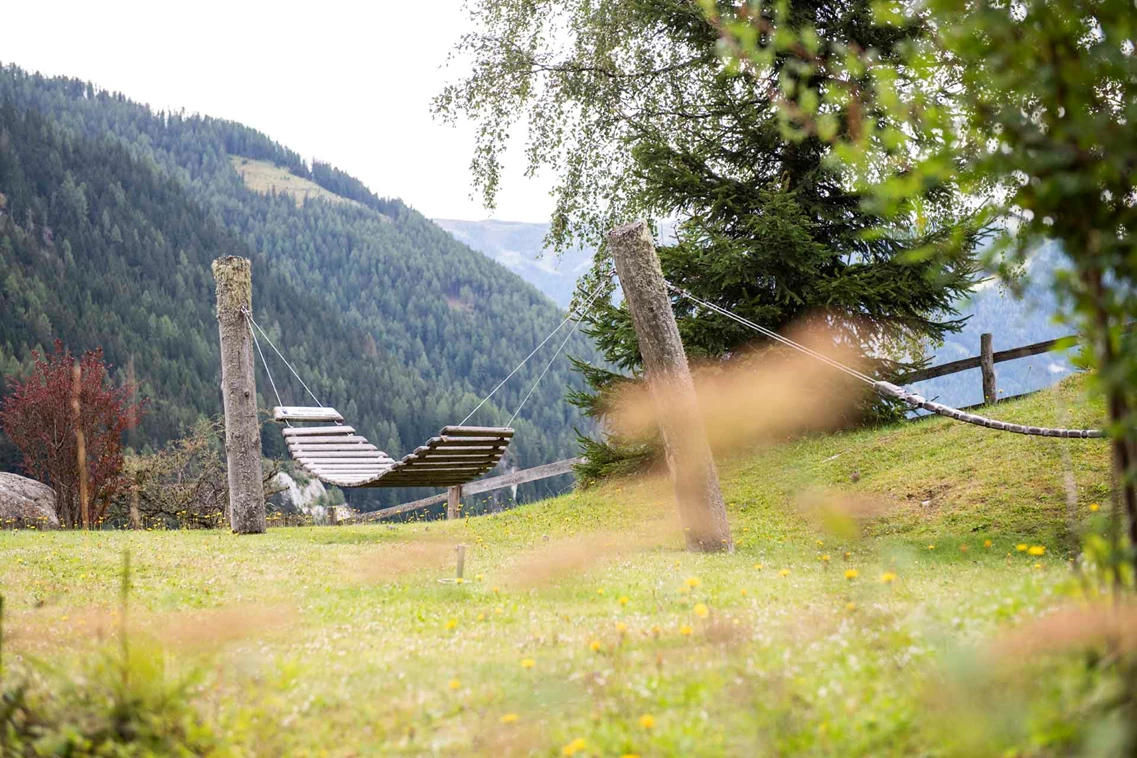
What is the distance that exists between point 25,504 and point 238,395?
892cm

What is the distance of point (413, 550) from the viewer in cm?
920

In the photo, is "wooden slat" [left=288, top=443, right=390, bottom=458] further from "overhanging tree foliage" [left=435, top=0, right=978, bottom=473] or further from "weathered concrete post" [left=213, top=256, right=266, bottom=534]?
"overhanging tree foliage" [left=435, top=0, right=978, bottom=473]

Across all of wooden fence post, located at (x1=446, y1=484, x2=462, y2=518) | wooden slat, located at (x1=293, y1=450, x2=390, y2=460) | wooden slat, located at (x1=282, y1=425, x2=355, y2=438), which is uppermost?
wooden slat, located at (x1=282, y1=425, x2=355, y2=438)

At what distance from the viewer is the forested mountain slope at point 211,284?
6606cm

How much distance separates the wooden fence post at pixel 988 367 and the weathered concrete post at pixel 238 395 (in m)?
10.4

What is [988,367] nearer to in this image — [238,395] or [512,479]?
[512,479]

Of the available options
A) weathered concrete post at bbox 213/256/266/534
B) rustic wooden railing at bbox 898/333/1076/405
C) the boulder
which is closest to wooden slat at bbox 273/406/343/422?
weathered concrete post at bbox 213/256/266/534

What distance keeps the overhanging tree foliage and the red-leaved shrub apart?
8406 millimetres

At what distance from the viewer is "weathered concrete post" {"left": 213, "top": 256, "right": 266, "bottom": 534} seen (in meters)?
11.1

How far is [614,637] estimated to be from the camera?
387cm

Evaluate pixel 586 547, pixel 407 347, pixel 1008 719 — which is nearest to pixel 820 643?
pixel 1008 719

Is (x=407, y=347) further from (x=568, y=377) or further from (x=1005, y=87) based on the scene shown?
(x=1005, y=87)

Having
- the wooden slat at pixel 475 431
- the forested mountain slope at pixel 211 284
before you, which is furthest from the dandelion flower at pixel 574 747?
the forested mountain slope at pixel 211 284

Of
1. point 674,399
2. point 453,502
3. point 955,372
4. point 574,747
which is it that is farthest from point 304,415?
point 574,747
